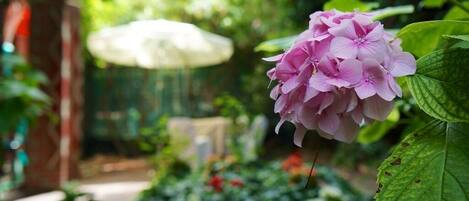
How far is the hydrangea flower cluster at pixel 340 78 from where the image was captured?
0.45 meters

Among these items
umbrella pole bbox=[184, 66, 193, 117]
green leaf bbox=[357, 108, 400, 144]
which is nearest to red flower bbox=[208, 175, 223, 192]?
green leaf bbox=[357, 108, 400, 144]

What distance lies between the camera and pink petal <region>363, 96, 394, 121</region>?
1.49 feet

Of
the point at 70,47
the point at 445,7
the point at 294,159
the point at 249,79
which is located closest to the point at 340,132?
the point at 445,7

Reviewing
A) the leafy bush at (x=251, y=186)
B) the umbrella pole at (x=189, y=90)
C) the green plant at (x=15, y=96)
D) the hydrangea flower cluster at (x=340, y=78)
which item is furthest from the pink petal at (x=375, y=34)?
the umbrella pole at (x=189, y=90)

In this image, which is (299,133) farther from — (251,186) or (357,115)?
(251,186)

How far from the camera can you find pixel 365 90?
0.44m

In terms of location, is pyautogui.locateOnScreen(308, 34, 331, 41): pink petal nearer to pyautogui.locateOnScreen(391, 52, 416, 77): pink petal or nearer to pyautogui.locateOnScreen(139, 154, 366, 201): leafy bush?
pyautogui.locateOnScreen(391, 52, 416, 77): pink petal

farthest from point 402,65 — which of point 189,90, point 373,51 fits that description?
point 189,90

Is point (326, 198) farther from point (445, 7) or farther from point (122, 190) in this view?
point (122, 190)

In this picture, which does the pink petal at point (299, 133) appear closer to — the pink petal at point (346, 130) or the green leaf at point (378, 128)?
the pink petal at point (346, 130)

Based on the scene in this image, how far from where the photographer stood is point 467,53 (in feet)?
1.57

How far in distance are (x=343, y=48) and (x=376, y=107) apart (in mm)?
62

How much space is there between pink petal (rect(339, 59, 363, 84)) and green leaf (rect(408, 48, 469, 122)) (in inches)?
2.4

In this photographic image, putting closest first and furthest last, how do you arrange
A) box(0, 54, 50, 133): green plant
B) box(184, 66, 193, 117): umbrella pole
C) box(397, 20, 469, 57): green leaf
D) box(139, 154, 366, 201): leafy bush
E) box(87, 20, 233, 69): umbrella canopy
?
box(397, 20, 469, 57): green leaf < box(0, 54, 50, 133): green plant < box(139, 154, 366, 201): leafy bush < box(87, 20, 233, 69): umbrella canopy < box(184, 66, 193, 117): umbrella pole
